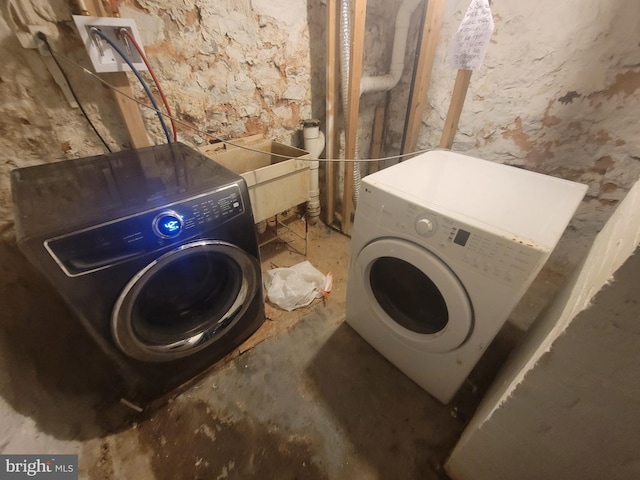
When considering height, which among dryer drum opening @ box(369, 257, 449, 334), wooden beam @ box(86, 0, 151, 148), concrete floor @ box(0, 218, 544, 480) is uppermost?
wooden beam @ box(86, 0, 151, 148)

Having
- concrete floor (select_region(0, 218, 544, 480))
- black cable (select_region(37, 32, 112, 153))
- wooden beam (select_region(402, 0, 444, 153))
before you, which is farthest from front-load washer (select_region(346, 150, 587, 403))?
black cable (select_region(37, 32, 112, 153))

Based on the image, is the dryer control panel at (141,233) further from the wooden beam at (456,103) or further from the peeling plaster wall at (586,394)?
Result: the wooden beam at (456,103)

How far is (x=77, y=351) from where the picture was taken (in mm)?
1052

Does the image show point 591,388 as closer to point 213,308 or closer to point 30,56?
point 213,308

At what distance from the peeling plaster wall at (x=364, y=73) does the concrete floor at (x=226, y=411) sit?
1.50 ft

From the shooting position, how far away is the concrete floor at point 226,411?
2.89 feet

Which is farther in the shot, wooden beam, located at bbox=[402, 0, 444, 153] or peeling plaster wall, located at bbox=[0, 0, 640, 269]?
wooden beam, located at bbox=[402, 0, 444, 153]

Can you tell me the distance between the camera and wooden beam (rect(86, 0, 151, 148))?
97cm

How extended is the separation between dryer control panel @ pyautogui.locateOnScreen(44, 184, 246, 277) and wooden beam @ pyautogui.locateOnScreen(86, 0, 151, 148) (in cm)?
67

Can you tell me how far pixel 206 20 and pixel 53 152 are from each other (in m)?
0.90

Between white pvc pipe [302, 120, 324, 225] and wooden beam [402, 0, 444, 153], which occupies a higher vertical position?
wooden beam [402, 0, 444, 153]

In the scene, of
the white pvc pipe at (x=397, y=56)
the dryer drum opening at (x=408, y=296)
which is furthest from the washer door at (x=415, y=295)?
the white pvc pipe at (x=397, y=56)

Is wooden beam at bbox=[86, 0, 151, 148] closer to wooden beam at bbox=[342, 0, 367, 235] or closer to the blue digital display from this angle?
the blue digital display

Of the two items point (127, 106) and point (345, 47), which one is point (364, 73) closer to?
point (345, 47)
